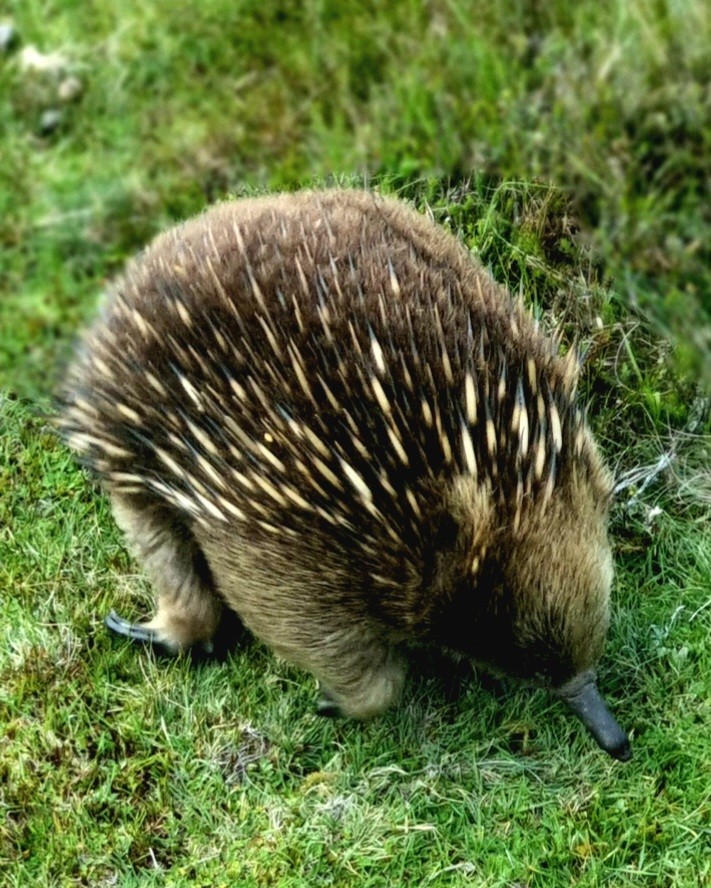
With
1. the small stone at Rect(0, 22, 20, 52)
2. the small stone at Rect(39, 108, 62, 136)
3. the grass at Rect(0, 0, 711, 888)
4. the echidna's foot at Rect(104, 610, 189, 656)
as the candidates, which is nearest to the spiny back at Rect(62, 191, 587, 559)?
the echidna's foot at Rect(104, 610, 189, 656)

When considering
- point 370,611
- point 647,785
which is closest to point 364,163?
point 370,611

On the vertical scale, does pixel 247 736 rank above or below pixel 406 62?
below

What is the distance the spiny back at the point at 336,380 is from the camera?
7.00ft

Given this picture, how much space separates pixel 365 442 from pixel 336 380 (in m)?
0.13

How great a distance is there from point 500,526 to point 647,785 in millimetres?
813

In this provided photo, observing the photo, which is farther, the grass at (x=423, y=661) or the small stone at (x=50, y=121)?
the small stone at (x=50, y=121)

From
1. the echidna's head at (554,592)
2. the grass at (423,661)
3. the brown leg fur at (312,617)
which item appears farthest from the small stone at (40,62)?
the echidna's head at (554,592)

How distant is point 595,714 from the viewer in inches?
91.7

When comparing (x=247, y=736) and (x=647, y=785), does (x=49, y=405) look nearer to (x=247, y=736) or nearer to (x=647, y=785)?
(x=247, y=736)

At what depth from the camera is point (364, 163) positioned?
331 centimetres

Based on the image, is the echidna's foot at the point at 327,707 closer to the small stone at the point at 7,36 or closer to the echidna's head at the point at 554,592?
the echidna's head at the point at 554,592

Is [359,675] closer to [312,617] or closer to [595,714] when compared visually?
[312,617]

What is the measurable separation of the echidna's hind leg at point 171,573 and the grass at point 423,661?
0.10 metres

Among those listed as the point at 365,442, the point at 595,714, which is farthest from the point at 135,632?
the point at 595,714
